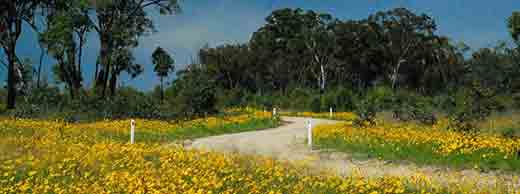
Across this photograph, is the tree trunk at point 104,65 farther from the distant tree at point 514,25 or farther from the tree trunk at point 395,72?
the tree trunk at point 395,72

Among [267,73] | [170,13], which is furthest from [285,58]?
[170,13]

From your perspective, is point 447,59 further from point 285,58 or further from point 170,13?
point 170,13

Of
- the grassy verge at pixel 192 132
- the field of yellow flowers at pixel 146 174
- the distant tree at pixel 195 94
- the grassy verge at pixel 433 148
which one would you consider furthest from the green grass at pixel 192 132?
the grassy verge at pixel 433 148

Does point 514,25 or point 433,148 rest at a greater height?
point 514,25

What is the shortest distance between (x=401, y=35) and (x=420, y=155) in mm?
60617

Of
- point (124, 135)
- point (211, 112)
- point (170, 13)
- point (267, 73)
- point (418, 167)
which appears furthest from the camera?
point (267, 73)

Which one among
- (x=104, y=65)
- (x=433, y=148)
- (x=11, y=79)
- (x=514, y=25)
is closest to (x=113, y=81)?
(x=104, y=65)

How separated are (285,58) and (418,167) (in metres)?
64.4

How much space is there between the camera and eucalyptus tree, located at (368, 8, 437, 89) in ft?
233

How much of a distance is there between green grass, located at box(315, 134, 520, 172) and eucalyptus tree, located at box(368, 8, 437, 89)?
55.8 m

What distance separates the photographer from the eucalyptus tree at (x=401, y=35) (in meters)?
71.1

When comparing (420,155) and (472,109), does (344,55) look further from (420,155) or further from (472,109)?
(420,155)

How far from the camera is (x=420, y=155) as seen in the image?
530 inches

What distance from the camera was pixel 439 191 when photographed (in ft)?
26.6
